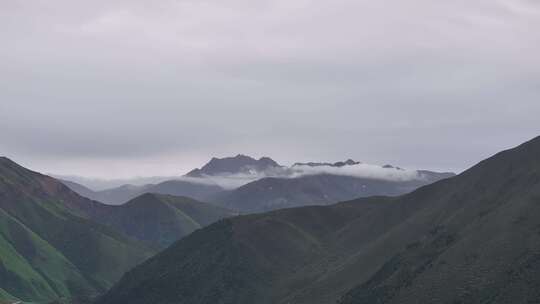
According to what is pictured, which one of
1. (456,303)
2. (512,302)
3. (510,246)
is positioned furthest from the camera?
(510,246)

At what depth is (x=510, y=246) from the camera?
195875mm

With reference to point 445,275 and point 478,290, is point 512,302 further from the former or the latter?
point 445,275

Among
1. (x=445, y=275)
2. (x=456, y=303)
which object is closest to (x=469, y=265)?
(x=445, y=275)

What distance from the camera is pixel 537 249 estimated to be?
18875 centimetres

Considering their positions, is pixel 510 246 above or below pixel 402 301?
above

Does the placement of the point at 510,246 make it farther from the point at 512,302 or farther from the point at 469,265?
the point at 512,302

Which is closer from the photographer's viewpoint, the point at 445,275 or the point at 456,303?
the point at 456,303

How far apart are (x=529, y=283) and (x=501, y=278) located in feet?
29.9

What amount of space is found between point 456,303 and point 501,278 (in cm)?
1265

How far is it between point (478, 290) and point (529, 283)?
1262 cm

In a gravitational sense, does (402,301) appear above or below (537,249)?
below

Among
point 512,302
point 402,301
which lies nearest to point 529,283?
point 512,302

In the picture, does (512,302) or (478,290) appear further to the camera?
(478,290)

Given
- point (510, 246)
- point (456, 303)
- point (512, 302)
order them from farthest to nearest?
point (510, 246) → point (456, 303) → point (512, 302)
